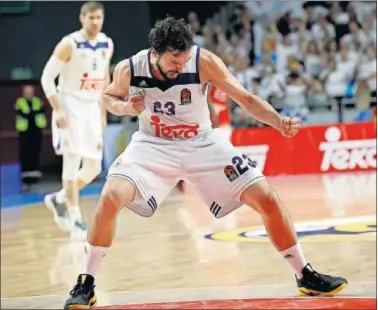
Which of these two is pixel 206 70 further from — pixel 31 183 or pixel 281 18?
pixel 281 18

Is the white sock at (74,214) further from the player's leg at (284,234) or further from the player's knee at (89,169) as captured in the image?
the player's leg at (284,234)

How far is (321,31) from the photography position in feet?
55.7

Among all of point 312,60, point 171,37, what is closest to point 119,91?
point 171,37

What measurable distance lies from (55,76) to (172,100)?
144 inches

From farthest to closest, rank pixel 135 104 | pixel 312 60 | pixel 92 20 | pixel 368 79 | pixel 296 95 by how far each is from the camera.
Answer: pixel 312 60
pixel 296 95
pixel 368 79
pixel 92 20
pixel 135 104

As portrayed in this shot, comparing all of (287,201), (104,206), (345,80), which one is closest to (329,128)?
(345,80)

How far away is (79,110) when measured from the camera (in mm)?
8750

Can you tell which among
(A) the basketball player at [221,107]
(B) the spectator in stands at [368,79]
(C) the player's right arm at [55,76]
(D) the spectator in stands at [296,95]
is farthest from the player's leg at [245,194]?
(B) the spectator in stands at [368,79]

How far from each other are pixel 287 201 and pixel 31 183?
6.33m

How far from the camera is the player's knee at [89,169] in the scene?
8.79 m

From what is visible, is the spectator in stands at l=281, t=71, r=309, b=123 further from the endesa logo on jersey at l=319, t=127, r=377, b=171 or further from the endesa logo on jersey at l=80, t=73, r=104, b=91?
the endesa logo on jersey at l=80, t=73, r=104, b=91

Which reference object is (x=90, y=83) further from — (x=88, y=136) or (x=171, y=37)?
(x=171, y=37)

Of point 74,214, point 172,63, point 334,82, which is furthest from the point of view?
point 334,82

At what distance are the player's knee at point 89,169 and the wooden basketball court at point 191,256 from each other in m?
0.63
